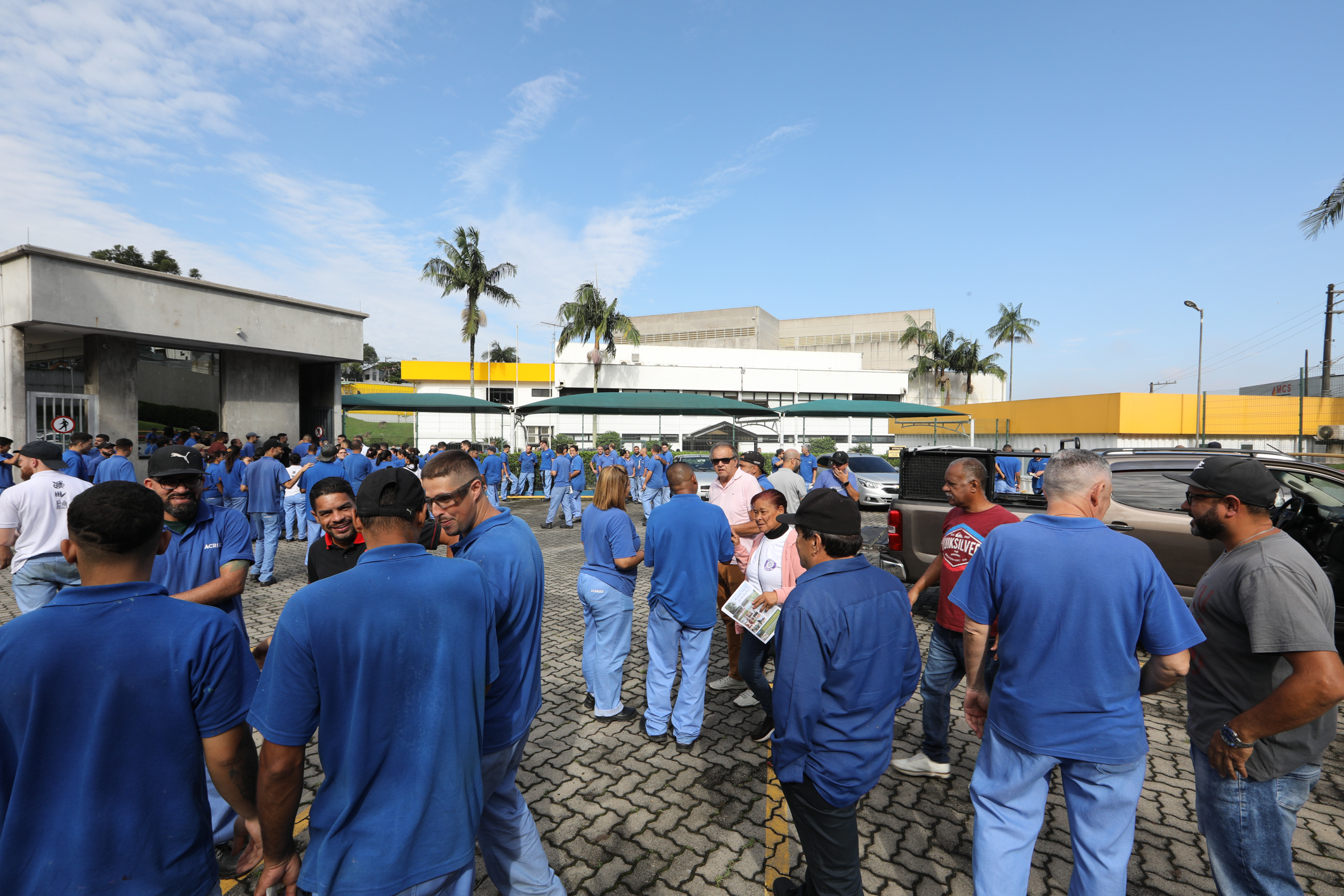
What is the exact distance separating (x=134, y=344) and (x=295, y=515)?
27.0 ft

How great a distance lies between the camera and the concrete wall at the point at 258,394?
695 inches

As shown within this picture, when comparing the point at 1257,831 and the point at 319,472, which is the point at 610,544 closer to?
the point at 1257,831

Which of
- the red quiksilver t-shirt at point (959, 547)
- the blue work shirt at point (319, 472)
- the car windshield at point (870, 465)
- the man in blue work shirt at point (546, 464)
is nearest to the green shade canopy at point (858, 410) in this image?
the car windshield at point (870, 465)

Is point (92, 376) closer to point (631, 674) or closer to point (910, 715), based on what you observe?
point (631, 674)

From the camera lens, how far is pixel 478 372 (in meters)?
45.0

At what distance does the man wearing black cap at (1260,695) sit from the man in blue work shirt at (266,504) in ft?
31.4

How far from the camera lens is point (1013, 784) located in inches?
Result: 89.7

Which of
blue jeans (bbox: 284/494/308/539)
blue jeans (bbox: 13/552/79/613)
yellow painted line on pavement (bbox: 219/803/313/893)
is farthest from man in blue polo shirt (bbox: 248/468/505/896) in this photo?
blue jeans (bbox: 284/494/308/539)

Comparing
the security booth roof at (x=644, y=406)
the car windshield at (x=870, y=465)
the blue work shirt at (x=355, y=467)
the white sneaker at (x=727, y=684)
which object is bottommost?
the white sneaker at (x=727, y=684)

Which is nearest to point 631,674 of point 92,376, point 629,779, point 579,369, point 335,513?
point 629,779

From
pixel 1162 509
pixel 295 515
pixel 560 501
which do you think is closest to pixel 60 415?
pixel 295 515

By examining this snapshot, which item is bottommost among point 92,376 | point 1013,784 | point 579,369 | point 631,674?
point 631,674

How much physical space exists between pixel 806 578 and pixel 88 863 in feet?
7.15

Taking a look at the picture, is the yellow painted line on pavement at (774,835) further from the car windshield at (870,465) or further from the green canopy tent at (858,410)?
the green canopy tent at (858,410)
